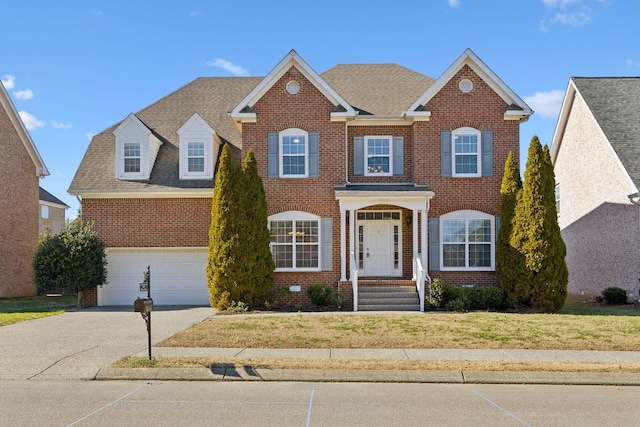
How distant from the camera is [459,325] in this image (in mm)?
14969

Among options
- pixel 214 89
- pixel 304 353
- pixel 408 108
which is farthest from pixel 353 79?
pixel 304 353

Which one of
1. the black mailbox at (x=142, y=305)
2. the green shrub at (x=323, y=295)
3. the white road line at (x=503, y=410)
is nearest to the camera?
the white road line at (x=503, y=410)

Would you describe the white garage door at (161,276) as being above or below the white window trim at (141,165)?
below

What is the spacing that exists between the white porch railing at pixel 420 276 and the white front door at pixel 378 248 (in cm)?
149

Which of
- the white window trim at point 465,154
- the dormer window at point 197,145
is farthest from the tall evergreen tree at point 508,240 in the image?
the dormer window at point 197,145

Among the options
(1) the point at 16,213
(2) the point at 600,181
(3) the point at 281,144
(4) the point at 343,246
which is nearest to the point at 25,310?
(1) the point at 16,213

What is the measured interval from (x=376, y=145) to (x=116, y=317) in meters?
10.7

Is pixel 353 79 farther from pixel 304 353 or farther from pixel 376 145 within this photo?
pixel 304 353

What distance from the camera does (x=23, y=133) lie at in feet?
91.5

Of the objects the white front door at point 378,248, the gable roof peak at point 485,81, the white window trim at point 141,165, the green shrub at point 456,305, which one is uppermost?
the gable roof peak at point 485,81

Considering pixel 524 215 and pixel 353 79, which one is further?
pixel 353 79

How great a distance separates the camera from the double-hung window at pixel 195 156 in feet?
72.1

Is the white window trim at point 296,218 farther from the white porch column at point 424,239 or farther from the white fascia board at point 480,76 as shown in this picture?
the white fascia board at point 480,76

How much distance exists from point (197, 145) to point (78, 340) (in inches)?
417
